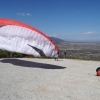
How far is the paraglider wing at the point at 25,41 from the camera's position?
17.2m

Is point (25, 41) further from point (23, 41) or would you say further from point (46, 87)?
point (46, 87)

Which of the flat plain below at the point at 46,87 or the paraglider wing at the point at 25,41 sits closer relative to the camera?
the flat plain below at the point at 46,87

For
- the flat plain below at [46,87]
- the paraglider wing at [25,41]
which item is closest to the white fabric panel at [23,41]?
the paraglider wing at [25,41]

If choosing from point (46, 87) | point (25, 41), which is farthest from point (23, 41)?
point (46, 87)

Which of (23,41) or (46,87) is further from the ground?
(23,41)

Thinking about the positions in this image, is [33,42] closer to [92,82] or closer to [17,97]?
[92,82]

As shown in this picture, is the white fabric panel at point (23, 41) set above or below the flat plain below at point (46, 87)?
above

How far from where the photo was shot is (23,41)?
17688 millimetres

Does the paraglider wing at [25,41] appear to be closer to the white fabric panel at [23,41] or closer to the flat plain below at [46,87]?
the white fabric panel at [23,41]

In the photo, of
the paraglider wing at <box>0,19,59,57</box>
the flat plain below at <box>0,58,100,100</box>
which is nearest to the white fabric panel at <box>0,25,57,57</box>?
the paraglider wing at <box>0,19,59,57</box>

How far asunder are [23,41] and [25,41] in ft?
0.59

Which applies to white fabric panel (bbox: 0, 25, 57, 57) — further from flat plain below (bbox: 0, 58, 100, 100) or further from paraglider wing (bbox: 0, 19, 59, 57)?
flat plain below (bbox: 0, 58, 100, 100)

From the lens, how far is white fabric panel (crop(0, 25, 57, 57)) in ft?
56.6

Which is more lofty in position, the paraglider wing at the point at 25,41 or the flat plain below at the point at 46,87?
the paraglider wing at the point at 25,41
